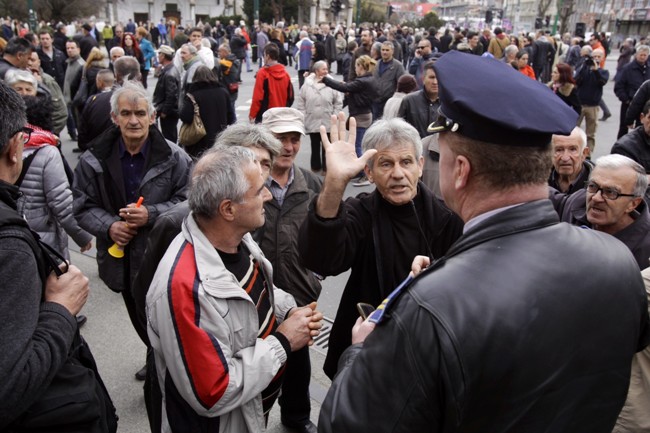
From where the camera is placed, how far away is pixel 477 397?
4.08 feet

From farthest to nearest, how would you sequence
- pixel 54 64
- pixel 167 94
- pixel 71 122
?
pixel 54 64
pixel 71 122
pixel 167 94

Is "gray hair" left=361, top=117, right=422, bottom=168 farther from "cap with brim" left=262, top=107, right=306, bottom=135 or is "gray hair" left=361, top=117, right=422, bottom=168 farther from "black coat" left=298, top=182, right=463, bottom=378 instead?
Answer: "cap with brim" left=262, top=107, right=306, bottom=135

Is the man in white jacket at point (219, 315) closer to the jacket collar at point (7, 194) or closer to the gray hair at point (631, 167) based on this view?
the jacket collar at point (7, 194)

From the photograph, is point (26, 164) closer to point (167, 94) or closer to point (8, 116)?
point (8, 116)

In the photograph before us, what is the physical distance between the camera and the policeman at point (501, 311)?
1228mm

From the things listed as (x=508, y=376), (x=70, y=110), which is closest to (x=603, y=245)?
(x=508, y=376)

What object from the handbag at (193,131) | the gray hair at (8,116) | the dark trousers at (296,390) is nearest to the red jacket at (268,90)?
the handbag at (193,131)

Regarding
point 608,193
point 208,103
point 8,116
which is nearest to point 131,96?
point 8,116

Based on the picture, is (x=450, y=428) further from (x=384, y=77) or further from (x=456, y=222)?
(x=384, y=77)

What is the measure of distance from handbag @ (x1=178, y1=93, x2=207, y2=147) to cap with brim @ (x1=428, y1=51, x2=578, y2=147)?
560 cm

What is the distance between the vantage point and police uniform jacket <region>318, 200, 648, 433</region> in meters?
1.22

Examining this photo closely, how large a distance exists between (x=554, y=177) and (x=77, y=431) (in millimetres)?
3635

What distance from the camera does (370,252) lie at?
2.64 metres

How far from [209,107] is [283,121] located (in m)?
3.49
